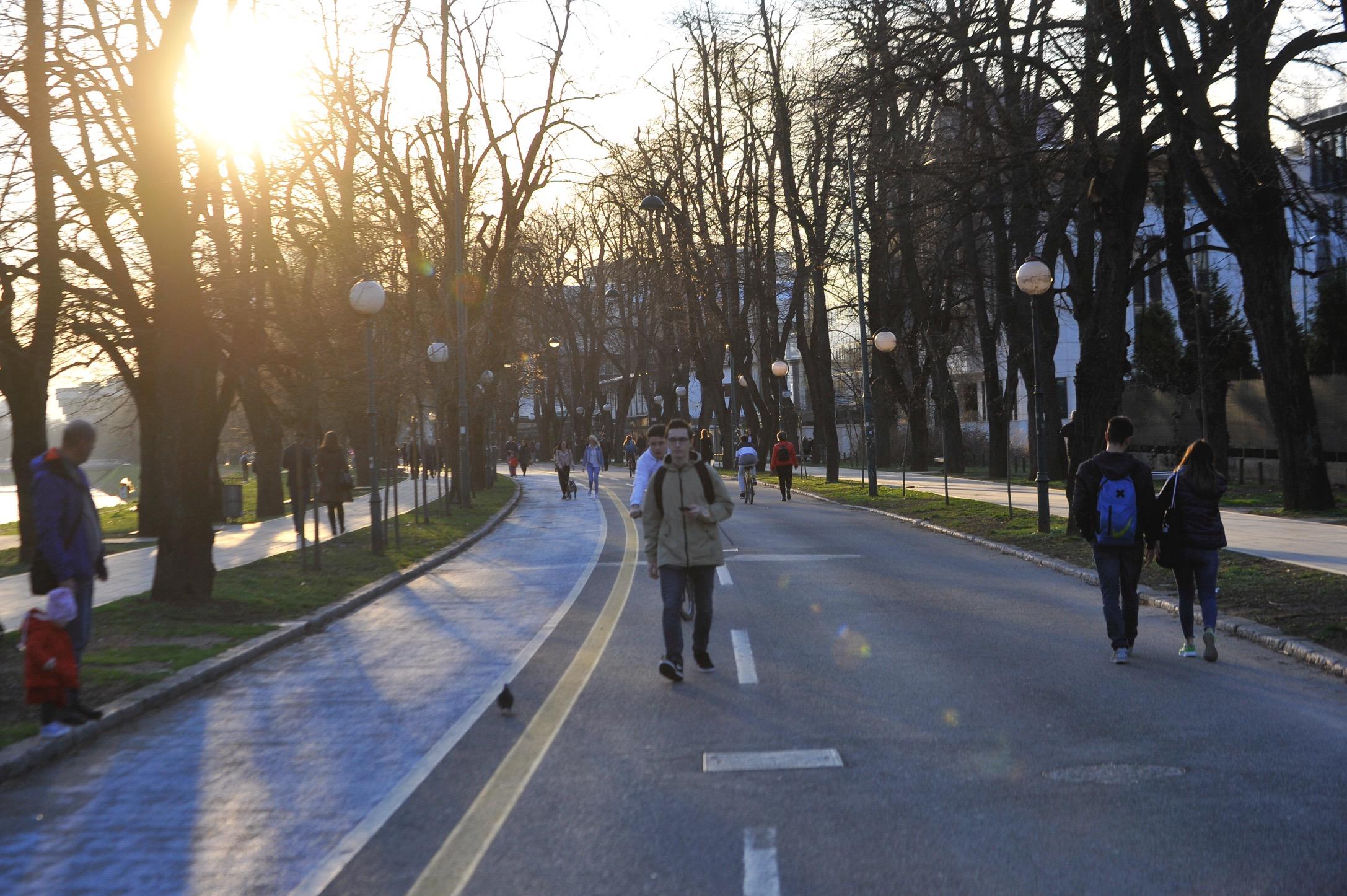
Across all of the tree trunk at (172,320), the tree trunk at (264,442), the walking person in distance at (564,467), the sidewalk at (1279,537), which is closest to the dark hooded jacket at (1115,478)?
the sidewalk at (1279,537)

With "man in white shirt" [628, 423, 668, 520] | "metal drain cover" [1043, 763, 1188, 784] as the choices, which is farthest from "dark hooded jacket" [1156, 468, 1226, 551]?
"man in white shirt" [628, 423, 668, 520]

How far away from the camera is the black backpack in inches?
361

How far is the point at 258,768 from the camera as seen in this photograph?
6961 mm

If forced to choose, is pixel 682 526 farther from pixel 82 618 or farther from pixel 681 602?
pixel 82 618

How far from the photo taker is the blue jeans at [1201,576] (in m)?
9.35

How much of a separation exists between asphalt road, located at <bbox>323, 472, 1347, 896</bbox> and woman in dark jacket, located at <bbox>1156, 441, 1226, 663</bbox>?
42 cm

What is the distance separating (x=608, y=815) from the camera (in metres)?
5.68

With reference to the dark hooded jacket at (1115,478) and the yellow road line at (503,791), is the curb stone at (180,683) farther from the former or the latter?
the dark hooded jacket at (1115,478)

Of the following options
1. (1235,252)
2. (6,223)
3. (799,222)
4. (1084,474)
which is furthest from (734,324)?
(1084,474)

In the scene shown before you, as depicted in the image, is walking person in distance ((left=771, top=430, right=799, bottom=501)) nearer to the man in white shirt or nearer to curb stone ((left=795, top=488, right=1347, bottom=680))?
curb stone ((left=795, top=488, right=1347, bottom=680))

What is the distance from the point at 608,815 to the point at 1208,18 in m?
17.0

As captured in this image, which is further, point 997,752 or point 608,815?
point 997,752

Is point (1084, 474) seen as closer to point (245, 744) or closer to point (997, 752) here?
point (997, 752)

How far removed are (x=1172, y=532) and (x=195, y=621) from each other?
28.0 feet
